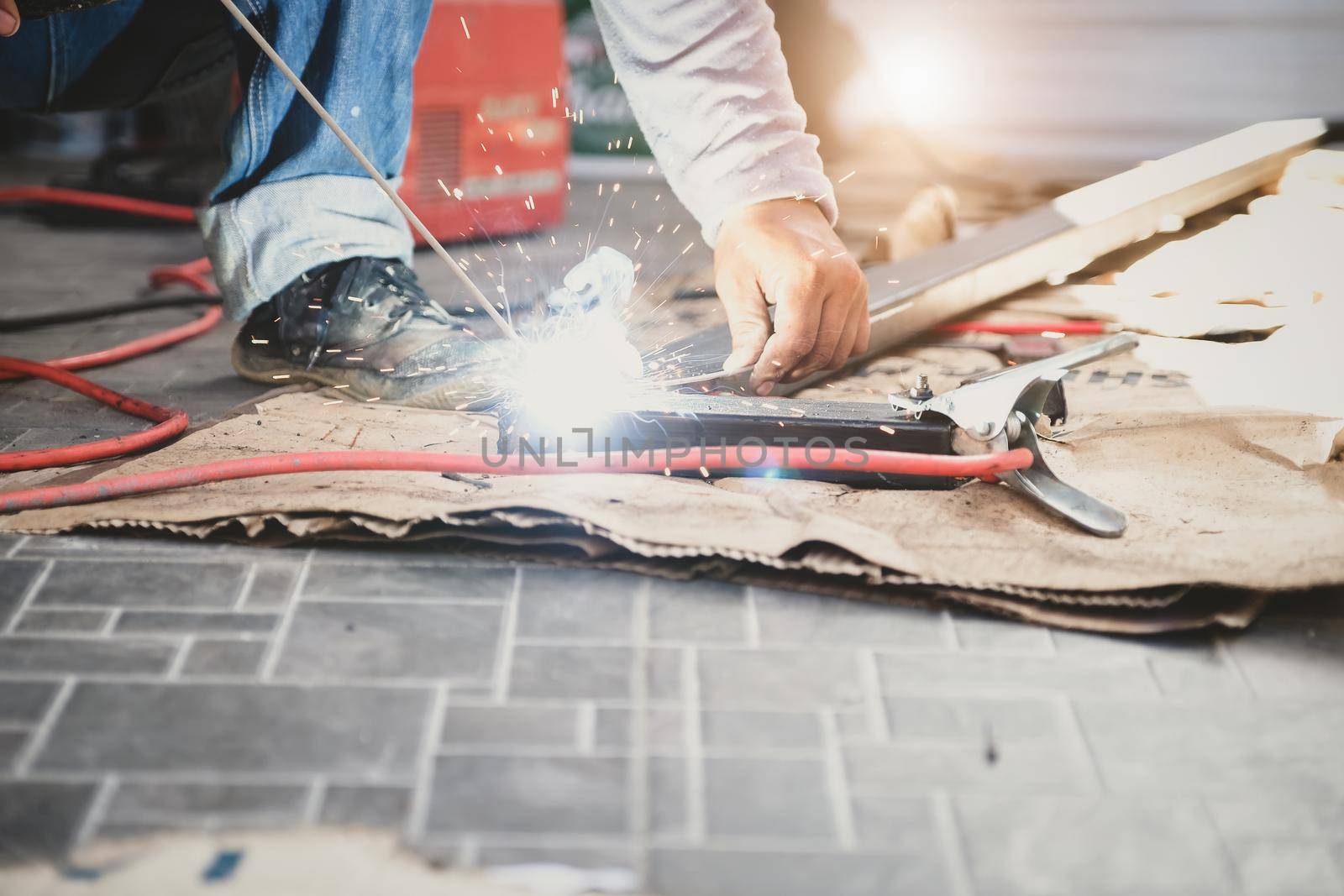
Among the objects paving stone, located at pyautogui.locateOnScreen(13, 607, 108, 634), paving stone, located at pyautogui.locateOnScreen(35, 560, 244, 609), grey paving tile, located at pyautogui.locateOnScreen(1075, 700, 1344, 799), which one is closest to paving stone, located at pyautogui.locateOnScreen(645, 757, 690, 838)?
grey paving tile, located at pyautogui.locateOnScreen(1075, 700, 1344, 799)

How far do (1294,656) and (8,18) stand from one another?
1989mm

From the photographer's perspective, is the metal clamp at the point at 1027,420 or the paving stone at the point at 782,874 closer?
the paving stone at the point at 782,874

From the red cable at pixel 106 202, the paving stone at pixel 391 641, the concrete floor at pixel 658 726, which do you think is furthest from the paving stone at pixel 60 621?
the red cable at pixel 106 202

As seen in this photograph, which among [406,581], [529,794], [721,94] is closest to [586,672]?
[529,794]

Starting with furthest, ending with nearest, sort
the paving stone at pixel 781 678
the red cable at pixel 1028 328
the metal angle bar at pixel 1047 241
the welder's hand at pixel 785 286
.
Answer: the red cable at pixel 1028 328
the metal angle bar at pixel 1047 241
the welder's hand at pixel 785 286
the paving stone at pixel 781 678

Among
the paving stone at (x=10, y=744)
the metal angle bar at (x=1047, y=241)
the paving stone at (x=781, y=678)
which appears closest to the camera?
the paving stone at (x=10, y=744)

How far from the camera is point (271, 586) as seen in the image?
1.63 m

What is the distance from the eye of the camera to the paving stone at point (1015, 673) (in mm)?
1448

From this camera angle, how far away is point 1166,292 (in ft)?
10.1

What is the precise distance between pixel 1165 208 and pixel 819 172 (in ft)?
5.93

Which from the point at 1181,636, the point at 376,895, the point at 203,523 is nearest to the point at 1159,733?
the point at 1181,636

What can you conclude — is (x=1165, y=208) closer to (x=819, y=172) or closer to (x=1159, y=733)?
(x=819, y=172)

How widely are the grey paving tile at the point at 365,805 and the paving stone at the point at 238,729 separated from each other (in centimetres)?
3

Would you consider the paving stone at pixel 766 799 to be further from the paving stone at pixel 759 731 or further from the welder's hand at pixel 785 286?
the welder's hand at pixel 785 286
